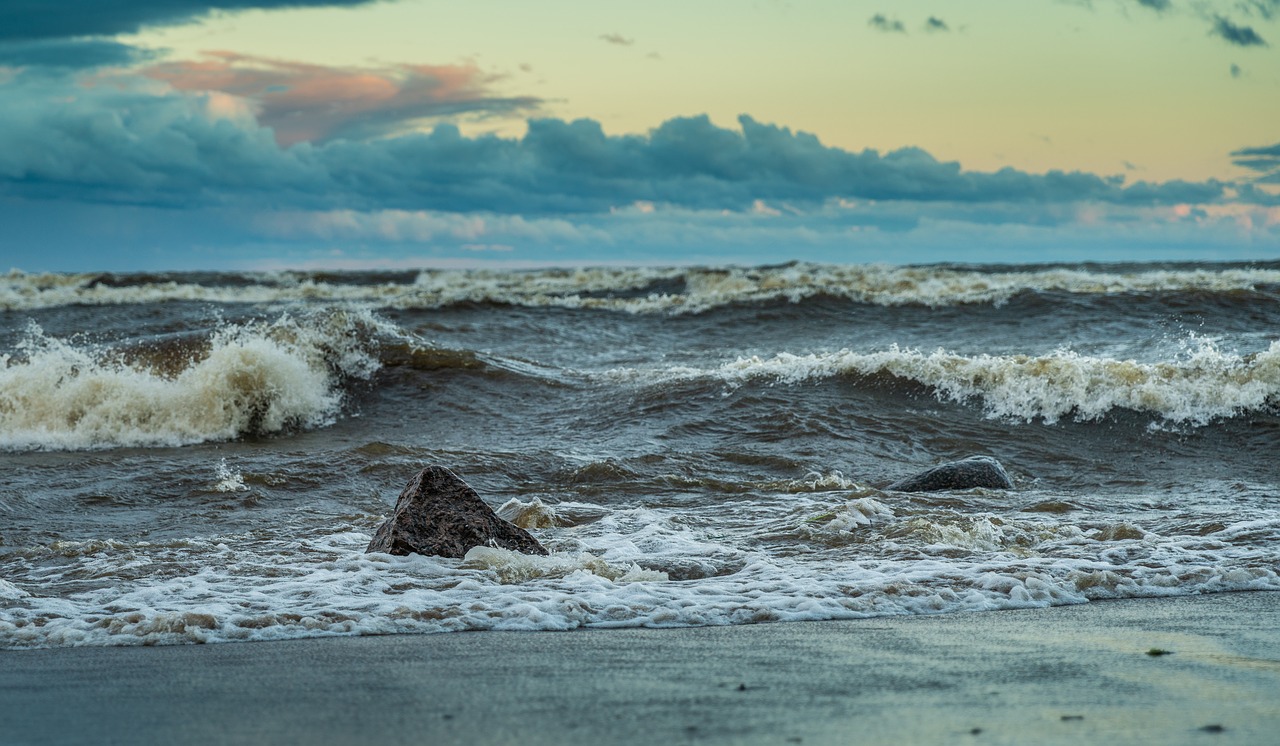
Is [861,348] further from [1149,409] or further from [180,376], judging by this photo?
[180,376]

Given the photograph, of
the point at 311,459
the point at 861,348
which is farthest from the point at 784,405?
the point at 861,348

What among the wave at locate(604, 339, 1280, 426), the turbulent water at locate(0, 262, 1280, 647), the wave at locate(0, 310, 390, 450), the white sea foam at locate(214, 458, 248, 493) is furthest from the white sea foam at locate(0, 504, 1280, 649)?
the wave at locate(0, 310, 390, 450)

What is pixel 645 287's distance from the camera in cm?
3316

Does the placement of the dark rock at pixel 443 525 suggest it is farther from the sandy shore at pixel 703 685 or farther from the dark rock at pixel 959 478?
the dark rock at pixel 959 478

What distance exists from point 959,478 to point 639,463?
2.65 m

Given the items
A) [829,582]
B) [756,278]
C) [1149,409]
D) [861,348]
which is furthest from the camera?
[756,278]

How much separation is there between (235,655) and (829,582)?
277cm

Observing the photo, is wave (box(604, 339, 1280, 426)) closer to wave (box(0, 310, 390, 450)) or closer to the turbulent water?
the turbulent water

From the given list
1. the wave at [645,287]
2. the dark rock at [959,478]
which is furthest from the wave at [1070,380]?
the wave at [645,287]

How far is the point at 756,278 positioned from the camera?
35.2m

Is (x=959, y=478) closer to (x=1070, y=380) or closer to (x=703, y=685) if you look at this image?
(x=1070, y=380)

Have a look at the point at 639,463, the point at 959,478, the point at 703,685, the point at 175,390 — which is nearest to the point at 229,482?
the point at 639,463

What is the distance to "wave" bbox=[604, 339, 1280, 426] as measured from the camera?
454 inches

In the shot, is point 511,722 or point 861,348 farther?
point 861,348
